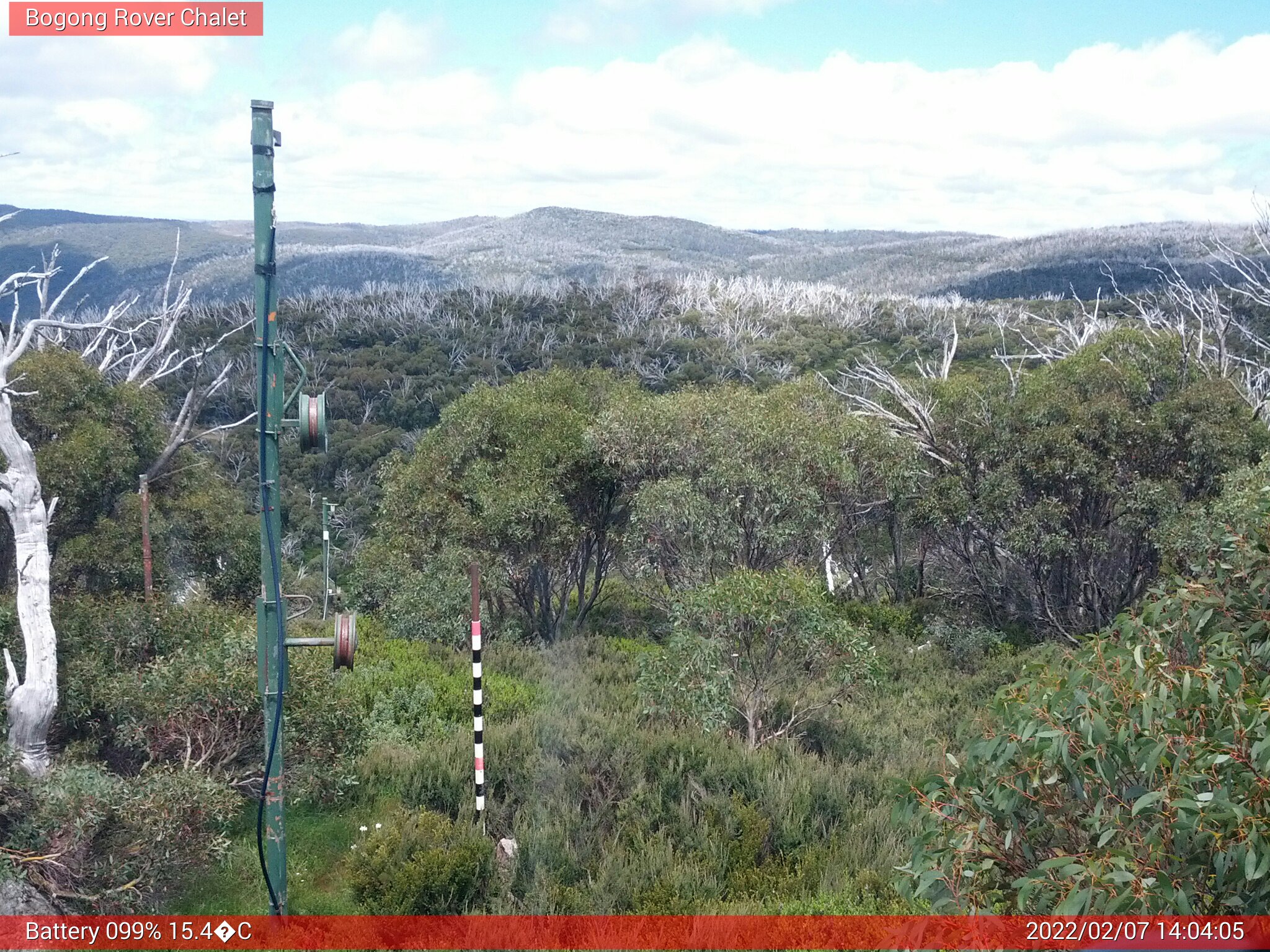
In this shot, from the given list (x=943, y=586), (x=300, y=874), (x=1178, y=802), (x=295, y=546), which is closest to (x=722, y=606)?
(x=300, y=874)

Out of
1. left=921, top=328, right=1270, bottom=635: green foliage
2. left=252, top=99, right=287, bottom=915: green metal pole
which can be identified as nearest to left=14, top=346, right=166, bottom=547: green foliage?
left=252, top=99, right=287, bottom=915: green metal pole

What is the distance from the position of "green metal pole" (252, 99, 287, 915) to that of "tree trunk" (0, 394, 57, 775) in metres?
3.25

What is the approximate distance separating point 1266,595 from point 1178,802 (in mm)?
1331

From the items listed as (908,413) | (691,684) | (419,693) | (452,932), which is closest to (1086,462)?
(908,413)

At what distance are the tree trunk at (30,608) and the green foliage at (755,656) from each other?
16.8ft

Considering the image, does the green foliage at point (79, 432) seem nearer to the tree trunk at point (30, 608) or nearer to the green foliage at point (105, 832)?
the tree trunk at point (30, 608)

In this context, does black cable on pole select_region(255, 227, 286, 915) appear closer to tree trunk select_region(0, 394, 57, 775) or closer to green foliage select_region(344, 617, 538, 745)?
tree trunk select_region(0, 394, 57, 775)

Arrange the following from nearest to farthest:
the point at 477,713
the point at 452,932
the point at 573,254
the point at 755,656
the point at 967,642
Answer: the point at 452,932
the point at 477,713
the point at 755,656
the point at 967,642
the point at 573,254

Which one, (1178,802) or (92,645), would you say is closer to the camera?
(1178,802)

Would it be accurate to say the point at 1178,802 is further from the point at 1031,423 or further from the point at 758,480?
the point at 1031,423

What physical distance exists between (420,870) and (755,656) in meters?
4.95

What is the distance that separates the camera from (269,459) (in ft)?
18.5

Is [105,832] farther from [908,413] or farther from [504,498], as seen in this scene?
[908,413]

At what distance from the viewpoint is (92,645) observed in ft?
31.8
